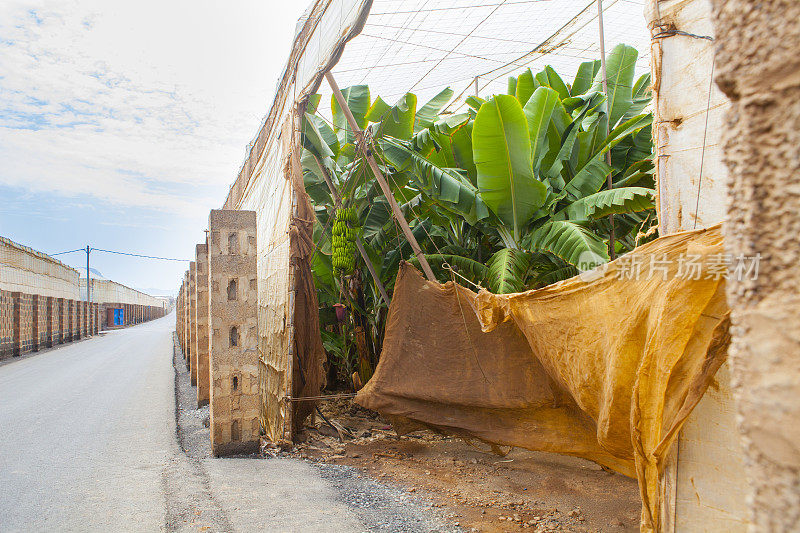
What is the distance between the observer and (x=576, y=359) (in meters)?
2.75

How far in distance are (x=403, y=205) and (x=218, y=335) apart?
2.62 metres

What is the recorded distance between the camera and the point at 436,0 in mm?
Answer: 6531

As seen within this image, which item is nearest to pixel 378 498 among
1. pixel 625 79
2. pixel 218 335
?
pixel 218 335

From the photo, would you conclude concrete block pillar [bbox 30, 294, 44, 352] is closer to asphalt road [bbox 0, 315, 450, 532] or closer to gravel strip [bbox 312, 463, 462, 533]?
asphalt road [bbox 0, 315, 450, 532]

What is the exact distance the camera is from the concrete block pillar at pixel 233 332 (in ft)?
16.3

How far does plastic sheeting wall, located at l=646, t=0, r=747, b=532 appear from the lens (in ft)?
6.85

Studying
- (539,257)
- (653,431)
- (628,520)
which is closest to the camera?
(653,431)

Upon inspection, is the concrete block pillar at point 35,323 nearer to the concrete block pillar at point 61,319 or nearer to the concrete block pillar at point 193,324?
the concrete block pillar at point 61,319

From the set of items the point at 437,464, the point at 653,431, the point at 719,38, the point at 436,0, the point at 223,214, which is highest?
the point at 436,0

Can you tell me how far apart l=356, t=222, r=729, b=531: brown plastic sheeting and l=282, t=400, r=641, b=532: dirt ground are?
20.7 inches

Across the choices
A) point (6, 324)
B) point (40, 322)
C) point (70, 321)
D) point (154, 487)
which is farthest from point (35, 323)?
point (154, 487)

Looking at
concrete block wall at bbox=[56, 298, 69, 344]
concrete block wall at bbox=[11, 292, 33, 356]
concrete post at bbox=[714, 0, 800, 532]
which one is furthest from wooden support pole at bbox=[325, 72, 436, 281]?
concrete block wall at bbox=[56, 298, 69, 344]

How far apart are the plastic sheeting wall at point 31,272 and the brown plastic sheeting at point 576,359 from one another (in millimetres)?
15599

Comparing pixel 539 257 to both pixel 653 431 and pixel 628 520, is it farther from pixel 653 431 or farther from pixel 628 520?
pixel 653 431
